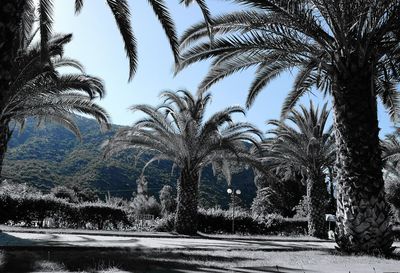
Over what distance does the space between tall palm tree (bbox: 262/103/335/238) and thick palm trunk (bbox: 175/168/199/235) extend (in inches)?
199

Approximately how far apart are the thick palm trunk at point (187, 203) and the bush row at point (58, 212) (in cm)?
443

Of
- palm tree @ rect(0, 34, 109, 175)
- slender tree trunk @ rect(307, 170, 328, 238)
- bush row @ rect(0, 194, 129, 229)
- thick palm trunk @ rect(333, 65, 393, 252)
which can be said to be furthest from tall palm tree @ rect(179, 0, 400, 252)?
bush row @ rect(0, 194, 129, 229)

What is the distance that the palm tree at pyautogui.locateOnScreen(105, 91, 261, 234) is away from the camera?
1961 cm

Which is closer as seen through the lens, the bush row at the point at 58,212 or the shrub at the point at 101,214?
the bush row at the point at 58,212

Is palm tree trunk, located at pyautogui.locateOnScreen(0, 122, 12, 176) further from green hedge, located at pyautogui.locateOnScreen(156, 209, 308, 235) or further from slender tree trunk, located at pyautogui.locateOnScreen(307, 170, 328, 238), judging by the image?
slender tree trunk, located at pyautogui.locateOnScreen(307, 170, 328, 238)

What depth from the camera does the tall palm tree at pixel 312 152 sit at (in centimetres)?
2314

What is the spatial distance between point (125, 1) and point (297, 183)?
4345 centimetres

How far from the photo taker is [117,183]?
64438 millimetres

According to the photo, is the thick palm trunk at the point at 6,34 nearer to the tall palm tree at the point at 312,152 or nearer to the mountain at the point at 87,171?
the tall palm tree at the point at 312,152

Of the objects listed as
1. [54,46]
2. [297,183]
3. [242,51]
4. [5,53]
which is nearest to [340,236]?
[242,51]

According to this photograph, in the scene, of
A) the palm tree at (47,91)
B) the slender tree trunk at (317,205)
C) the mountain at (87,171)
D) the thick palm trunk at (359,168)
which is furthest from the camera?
the mountain at (87,171)

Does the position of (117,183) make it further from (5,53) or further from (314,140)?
(5,53)

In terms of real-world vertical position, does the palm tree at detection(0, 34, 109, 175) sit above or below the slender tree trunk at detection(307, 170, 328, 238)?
above

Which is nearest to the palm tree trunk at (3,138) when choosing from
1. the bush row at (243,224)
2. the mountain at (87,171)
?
the bush row at (243,224)
